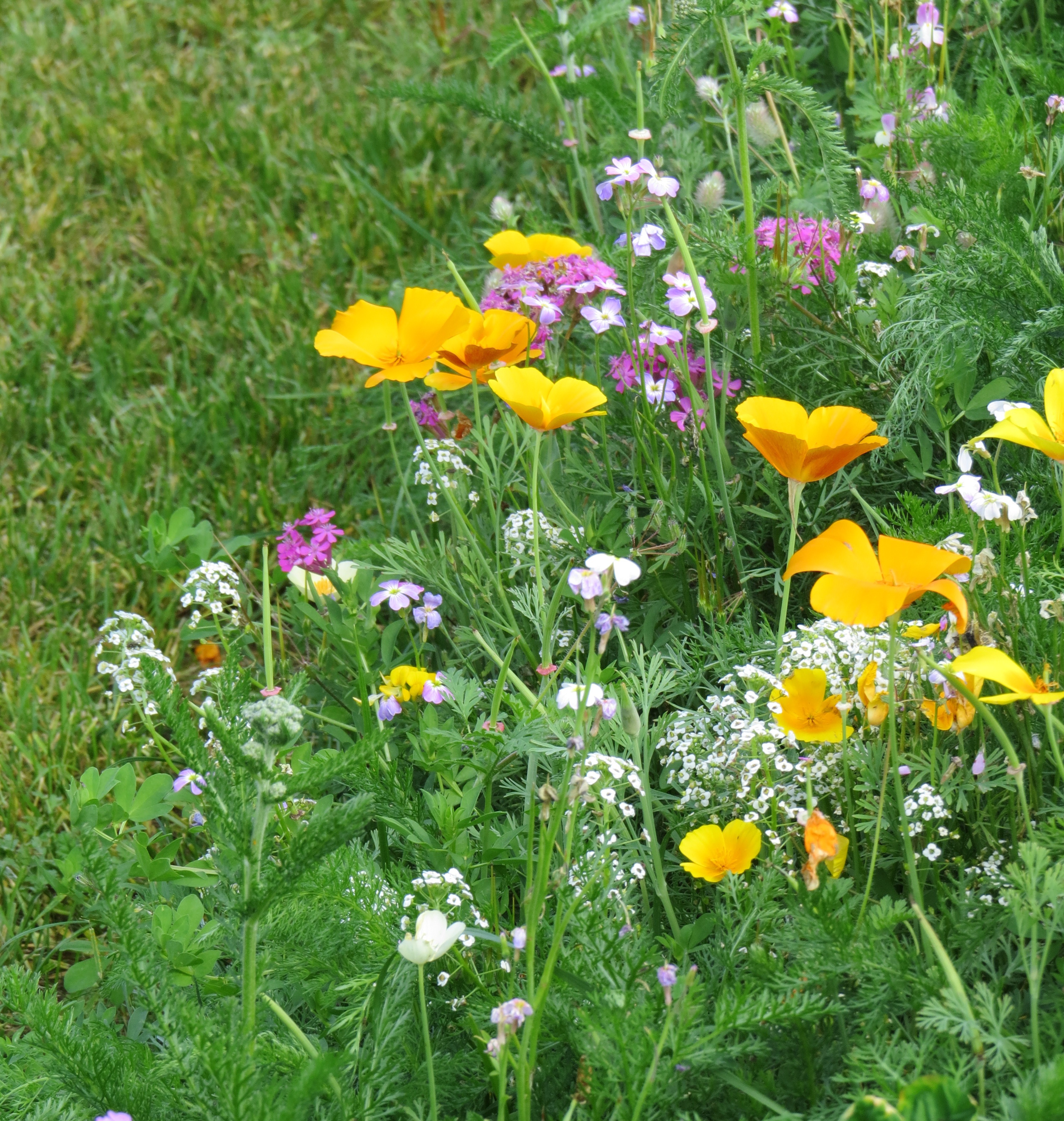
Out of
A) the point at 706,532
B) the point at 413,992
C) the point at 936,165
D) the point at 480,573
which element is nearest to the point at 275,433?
the point at 480,573

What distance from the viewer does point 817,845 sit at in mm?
1204

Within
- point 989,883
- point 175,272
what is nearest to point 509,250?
point 989,883

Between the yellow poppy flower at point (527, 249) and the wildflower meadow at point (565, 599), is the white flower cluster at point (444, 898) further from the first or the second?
the yellow poppy flower at point (527, 249)

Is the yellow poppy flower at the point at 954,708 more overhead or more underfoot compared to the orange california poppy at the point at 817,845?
more underfoot

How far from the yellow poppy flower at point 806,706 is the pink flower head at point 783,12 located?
1.42 meters

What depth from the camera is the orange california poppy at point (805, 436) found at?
1.39 meters

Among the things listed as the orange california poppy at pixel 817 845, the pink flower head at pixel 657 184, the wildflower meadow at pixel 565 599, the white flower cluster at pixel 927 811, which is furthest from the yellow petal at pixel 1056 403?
the pink flower head at pixel 657 184

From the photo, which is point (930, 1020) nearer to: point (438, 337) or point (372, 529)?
point (438, 337)

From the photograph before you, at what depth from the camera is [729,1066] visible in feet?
4.18

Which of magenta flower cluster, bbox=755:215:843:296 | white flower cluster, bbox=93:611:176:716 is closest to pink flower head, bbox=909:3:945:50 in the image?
magenta flower cluster, bbox=755:215:843:296

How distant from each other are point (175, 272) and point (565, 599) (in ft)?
5.98

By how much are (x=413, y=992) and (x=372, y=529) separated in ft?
4.26

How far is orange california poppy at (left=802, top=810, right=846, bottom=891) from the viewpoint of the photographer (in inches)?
47.0

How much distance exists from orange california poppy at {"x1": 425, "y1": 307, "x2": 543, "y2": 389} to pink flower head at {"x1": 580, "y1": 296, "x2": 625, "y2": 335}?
237 millimetres
